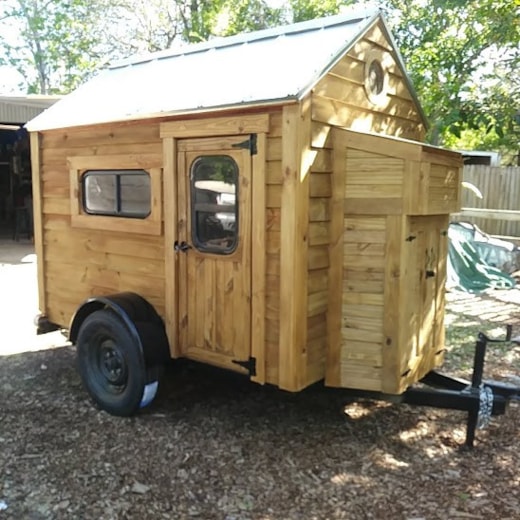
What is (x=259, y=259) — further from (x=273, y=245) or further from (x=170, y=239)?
(x=170, y=239)

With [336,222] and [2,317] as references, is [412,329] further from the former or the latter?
[2,317]

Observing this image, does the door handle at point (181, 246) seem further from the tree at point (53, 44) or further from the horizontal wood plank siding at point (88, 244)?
the tree at point (53, 44)

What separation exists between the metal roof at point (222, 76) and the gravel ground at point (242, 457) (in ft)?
6.27

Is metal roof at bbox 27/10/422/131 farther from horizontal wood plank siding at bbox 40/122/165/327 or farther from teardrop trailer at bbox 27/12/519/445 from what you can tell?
horizontal wood plank siding at bbox 40/122/165/327

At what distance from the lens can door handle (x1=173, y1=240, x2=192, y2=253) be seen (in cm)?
Result: 413

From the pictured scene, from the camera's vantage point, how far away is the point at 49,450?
381 cm

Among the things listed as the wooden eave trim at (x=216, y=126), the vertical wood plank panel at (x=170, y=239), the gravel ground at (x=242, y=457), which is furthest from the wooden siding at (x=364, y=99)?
the gravel ground at (x=242, y=457)

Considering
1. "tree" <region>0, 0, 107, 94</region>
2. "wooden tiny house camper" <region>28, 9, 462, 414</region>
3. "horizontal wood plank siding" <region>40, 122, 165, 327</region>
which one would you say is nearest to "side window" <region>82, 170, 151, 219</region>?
"wooden tiny house camper" <region>28, 9, 462, 414</region>

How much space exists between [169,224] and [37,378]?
2.19m

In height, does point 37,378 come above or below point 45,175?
below

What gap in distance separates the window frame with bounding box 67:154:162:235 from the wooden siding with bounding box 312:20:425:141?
131cm

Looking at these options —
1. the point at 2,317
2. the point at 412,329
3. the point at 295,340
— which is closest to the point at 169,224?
the point at 295,340

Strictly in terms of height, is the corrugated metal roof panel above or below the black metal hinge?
above

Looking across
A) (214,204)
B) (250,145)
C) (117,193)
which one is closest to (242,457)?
(214,204)
